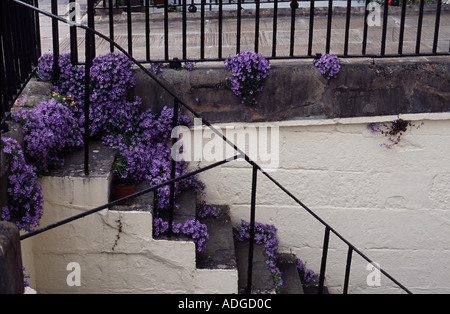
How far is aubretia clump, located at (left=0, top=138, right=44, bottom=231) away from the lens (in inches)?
139

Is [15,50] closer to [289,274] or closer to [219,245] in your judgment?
[219,245]

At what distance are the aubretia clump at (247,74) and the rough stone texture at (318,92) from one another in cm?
5

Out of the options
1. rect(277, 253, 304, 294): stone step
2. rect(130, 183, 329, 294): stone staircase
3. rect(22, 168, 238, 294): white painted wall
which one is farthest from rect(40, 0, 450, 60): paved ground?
rect(277, 253, 304, 294): stone step

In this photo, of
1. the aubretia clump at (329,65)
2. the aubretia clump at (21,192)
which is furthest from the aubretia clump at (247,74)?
the aubretia clump at (21,192)

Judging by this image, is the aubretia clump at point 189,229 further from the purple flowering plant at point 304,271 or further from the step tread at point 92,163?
the purple flowering plant at point 304,271

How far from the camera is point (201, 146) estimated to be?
4.59 m

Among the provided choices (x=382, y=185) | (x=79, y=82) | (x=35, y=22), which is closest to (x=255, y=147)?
(x=382, y=185)

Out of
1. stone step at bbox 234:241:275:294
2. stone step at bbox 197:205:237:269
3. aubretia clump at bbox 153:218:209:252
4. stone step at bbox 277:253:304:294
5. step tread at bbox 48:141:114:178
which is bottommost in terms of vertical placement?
stone step at bbox 277:253:304:294

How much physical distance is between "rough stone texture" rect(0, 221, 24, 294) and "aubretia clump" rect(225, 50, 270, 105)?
2142 mm

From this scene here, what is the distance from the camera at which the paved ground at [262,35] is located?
5.09 metres

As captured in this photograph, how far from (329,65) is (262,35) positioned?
1.33m
